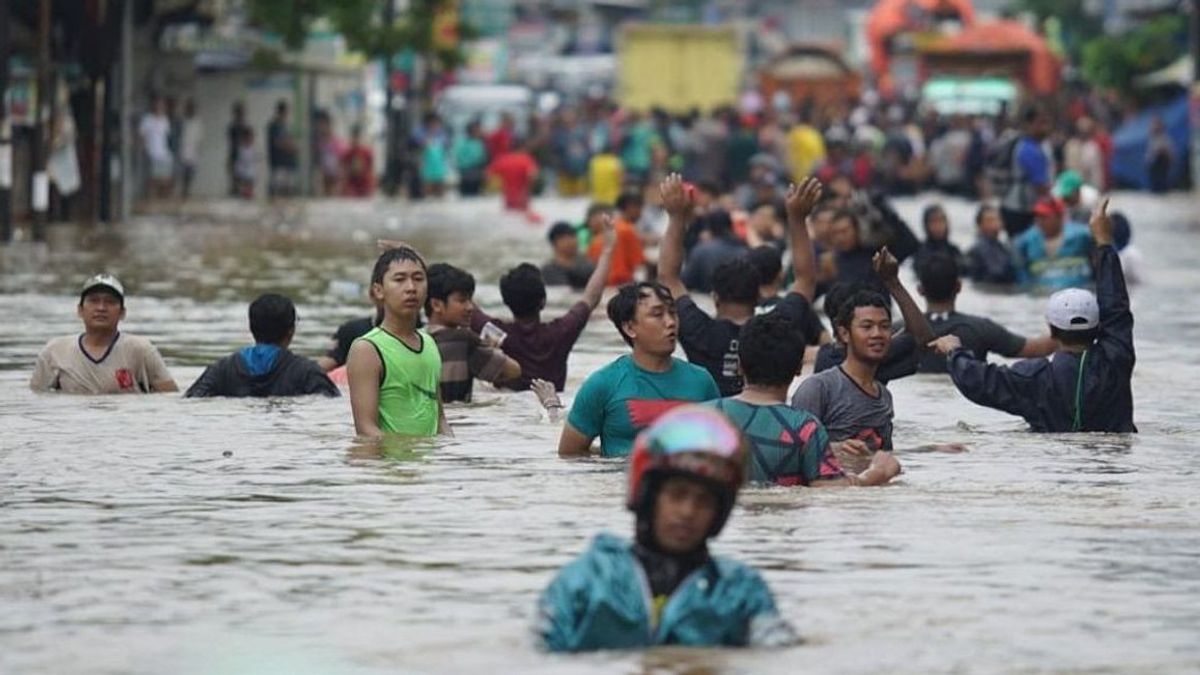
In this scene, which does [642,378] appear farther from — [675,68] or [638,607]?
[675,68]

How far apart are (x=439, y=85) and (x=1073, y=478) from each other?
6059 centimetres

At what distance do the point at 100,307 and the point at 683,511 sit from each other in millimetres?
7938

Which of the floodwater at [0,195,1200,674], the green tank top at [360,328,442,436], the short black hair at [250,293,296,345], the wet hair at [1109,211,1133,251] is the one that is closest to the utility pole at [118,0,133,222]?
the wet hair at [1109,211,1133,251]

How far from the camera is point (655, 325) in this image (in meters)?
12.5

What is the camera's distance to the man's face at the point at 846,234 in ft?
67.1

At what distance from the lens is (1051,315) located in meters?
13.9

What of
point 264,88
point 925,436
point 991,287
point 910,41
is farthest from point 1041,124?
point 910,41

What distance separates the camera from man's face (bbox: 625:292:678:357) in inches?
491

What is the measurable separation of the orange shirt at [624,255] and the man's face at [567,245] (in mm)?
455

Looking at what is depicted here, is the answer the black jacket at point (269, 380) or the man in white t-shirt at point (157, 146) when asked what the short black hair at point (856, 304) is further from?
the man in white t-shirt at point (157, 146)

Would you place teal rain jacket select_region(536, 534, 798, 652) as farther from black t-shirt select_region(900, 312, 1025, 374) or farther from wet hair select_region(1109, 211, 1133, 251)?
wet hair select_region(1109, 211, 1133, 251)

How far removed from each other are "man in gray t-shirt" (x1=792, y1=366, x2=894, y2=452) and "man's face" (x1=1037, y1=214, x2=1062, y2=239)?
1297 cm

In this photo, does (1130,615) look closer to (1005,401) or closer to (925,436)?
(1005,401)

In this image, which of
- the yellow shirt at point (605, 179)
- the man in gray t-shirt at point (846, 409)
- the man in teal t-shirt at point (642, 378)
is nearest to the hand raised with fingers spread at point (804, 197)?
the man in gray t-shirt at point (846, 409)
